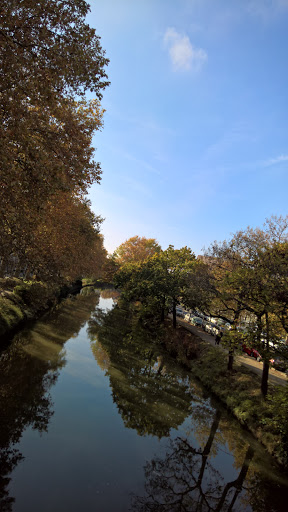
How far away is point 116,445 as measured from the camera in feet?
36.7

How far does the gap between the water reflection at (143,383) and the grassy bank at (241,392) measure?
190 cm

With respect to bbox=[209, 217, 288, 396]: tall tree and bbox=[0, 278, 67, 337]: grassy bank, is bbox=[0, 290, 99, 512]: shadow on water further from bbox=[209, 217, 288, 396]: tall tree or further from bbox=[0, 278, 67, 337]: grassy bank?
bbox=[209, 217, 288, 396]: tall tree

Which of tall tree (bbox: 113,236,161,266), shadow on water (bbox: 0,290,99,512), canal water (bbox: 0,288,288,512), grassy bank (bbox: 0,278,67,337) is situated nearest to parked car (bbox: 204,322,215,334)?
canal water (bbox: 0,288,288,512)

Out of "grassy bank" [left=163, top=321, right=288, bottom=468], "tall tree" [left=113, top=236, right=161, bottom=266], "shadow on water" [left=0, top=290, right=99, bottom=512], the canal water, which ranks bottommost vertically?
"shadow on water" [left=0, top=290, right=99, bottom=512]

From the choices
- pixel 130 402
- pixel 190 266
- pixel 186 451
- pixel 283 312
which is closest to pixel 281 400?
pixel 283 312

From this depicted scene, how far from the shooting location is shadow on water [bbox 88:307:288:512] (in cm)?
934

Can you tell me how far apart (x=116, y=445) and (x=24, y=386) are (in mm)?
6152

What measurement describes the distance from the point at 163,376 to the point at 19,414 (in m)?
11.9

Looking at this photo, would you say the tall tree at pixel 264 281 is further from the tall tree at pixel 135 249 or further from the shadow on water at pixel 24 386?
the tall tree at pixel 135 249

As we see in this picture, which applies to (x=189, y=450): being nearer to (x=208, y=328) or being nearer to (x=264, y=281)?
(x=264, y=281)

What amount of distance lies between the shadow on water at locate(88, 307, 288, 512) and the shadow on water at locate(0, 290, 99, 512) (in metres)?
Result: 3.81

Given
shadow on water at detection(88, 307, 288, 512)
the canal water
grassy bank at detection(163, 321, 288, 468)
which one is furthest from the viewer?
grassy bank at detection(163, 321, 288, 468)

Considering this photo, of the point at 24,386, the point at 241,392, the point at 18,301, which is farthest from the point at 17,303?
the point at 241,392

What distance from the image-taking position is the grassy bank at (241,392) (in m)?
12.1
